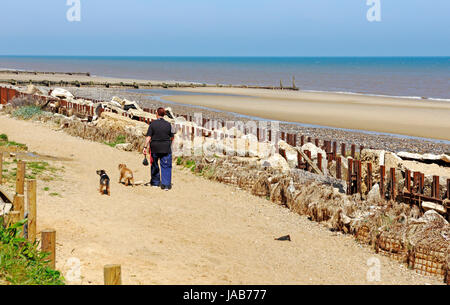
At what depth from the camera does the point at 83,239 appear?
7.84m

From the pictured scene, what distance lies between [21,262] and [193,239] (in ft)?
9.75

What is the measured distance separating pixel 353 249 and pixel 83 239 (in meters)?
4.06

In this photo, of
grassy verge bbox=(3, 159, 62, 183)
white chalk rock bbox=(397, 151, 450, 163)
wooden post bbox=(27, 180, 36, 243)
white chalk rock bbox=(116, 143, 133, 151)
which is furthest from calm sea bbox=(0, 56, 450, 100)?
wooden post bbox=(27, 180, 36, 243)

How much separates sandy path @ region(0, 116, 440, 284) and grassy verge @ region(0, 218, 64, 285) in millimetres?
446

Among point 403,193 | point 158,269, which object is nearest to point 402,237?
point 403,193

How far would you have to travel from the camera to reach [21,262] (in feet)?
19.7

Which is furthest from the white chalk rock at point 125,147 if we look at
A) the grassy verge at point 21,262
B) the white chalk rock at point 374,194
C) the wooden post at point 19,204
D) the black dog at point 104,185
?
the grassy verge at point 21,262

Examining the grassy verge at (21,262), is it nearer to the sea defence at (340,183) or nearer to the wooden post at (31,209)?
the wooden post at (31,209)

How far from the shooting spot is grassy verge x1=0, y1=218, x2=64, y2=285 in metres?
5.75

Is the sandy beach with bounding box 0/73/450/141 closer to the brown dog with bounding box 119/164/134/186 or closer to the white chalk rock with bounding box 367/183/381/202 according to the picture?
the white chalk rock with bounding box 367/183/381/202

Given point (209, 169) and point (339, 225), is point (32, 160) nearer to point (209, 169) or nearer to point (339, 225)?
point (209, 169)

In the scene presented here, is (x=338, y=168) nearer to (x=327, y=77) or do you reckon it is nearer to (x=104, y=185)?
(x=104, y=185)

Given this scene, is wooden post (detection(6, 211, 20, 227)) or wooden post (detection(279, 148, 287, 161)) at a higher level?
wooden post (detection(6, 211, 20, 227))

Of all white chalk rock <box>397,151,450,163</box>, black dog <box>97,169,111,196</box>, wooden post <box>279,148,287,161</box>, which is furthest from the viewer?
wooden post <box>279,148,287,161</box>
